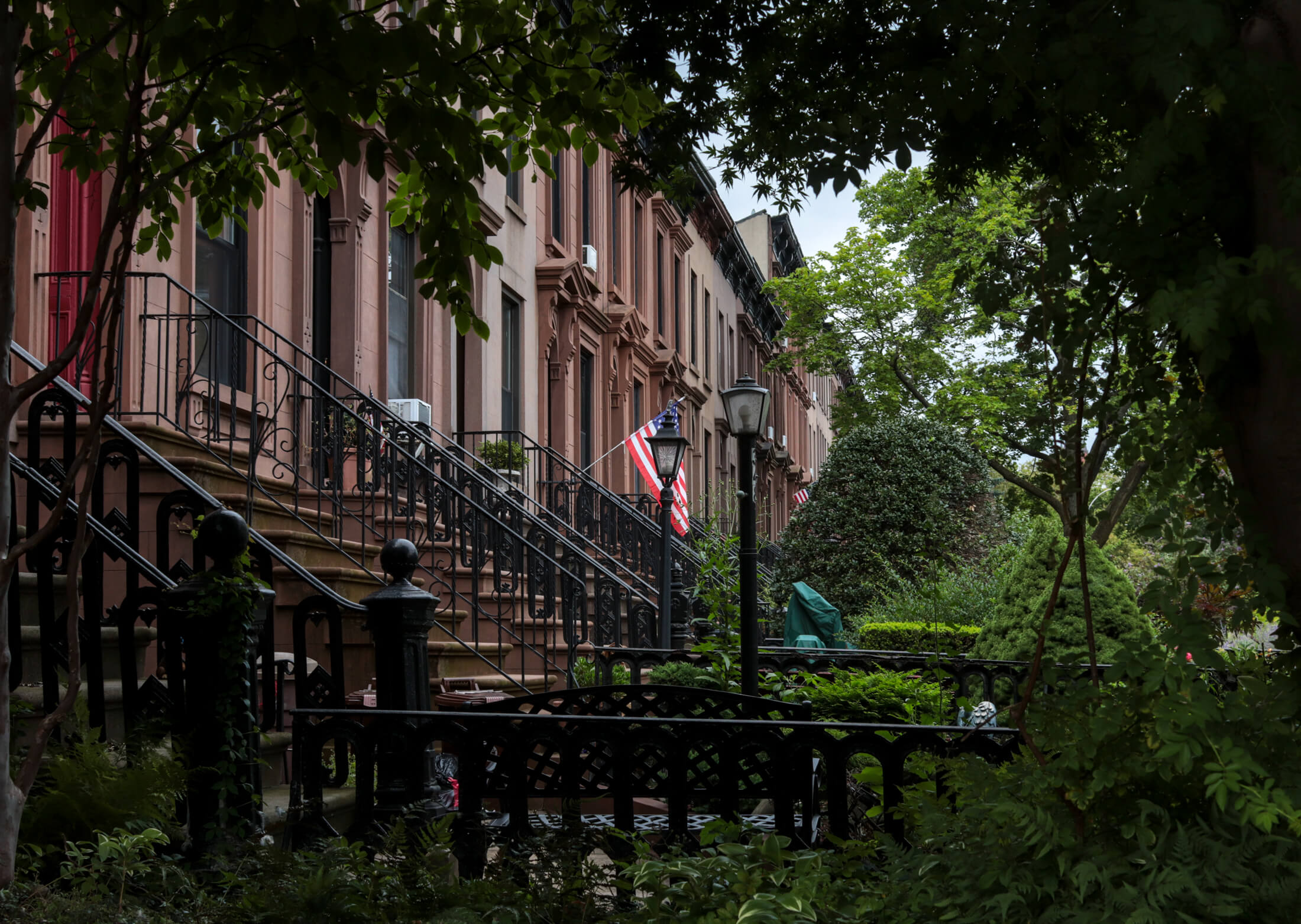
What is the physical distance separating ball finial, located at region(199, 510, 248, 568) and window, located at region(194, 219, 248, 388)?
622 cm

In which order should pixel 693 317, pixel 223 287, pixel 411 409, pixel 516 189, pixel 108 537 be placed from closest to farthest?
pixel 108 537 → pixel 223 287 → pixel 411 409 → pixel 516 189 → pixel 693 317

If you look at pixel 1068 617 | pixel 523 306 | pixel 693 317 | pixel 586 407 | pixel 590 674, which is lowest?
pixel 590 674

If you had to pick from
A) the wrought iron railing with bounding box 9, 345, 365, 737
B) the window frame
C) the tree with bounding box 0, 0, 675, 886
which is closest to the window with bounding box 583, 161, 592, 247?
the window frame

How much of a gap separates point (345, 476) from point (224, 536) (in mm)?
8775

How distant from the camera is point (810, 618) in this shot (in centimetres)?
1571

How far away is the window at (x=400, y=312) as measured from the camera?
14.9 m

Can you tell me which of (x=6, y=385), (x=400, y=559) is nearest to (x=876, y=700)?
(x=400, y=559)

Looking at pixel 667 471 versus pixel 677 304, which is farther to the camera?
pixel 677 304

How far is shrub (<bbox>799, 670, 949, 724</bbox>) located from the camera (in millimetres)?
7141

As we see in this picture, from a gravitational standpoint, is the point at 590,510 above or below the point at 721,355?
below

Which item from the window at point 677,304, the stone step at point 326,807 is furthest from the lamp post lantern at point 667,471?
the window at point 677,304

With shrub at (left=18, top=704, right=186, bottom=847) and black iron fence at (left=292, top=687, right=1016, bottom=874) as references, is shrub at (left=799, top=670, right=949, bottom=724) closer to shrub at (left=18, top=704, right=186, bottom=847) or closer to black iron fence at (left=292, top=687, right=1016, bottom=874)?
black iron fence at (left=292, top=687, right=1016, bottom=874)

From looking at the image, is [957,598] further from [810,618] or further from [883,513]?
[883,513]

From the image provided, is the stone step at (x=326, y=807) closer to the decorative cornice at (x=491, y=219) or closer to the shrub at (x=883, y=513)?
the decorative cornice at (x=491, y=219)
